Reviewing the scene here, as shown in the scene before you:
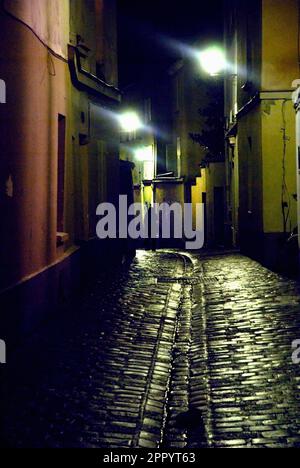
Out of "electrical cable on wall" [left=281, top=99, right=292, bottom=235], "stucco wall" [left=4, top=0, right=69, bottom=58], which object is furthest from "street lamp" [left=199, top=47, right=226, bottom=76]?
"stucco wall" [left=4, top=0, right=69, bottom=58]

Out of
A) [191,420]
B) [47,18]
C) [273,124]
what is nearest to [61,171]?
[47,18]

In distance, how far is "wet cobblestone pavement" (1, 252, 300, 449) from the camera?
4652 millimetres

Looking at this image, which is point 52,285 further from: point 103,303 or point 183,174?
point 183,174

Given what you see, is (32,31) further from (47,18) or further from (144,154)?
(144,154)

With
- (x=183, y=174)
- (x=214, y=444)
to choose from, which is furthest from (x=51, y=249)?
(x=183, y=174)

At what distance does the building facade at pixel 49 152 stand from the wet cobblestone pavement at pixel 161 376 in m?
0.72

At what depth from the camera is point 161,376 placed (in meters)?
6.31

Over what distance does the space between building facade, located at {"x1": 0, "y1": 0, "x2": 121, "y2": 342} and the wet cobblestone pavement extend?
2.35 feet

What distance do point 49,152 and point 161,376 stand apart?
462 centimetres

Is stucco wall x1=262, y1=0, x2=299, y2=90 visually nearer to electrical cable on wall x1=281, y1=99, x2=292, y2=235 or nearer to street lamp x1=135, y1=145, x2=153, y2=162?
electrical cable on wall x1=281, y1=99, x2=292, y2=235

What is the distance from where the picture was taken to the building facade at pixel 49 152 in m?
7.26

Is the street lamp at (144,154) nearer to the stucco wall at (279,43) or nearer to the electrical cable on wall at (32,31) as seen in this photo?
the stucco wall at (279,43)

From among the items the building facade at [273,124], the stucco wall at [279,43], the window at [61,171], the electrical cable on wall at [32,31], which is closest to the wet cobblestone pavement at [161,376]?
the window at [61,171]
